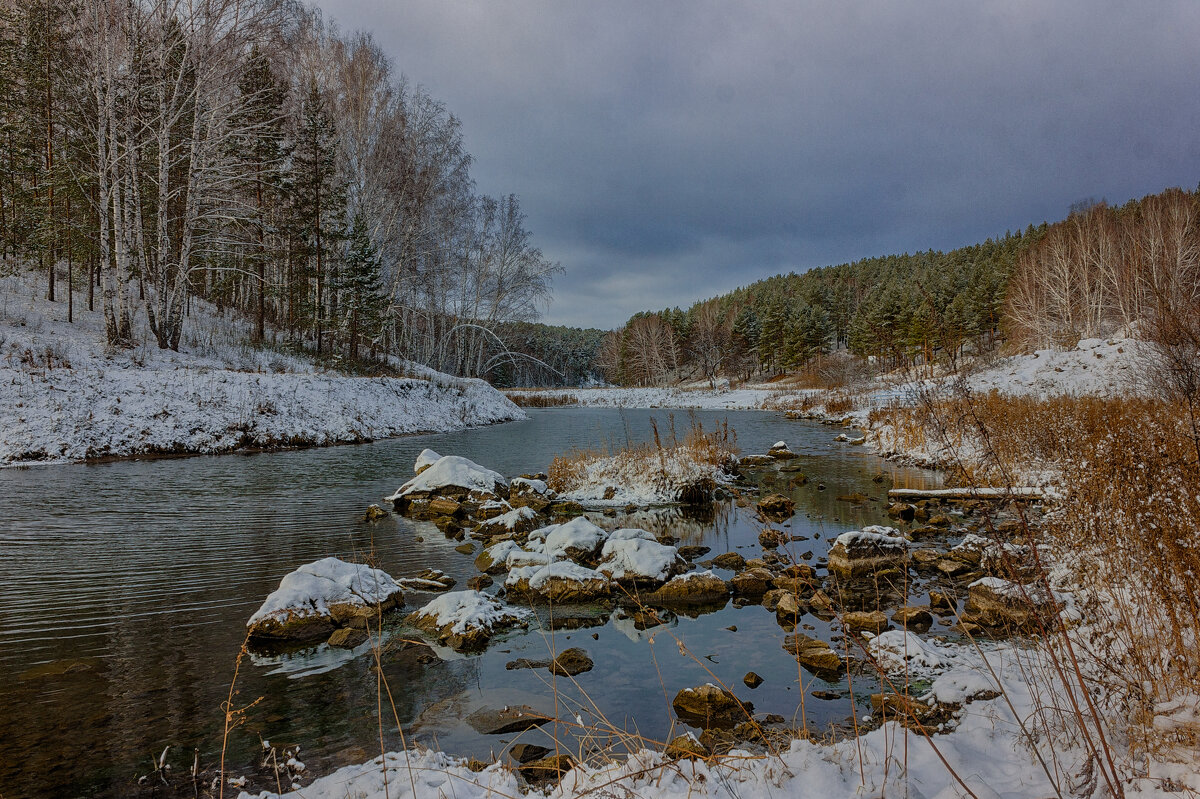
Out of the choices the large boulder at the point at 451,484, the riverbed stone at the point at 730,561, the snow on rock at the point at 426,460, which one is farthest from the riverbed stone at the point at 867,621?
the snow on rock at the point at 426,460

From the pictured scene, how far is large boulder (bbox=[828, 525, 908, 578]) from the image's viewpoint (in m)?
6.90

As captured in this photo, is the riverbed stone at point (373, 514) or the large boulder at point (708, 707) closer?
the large boulder at point (708, 707)

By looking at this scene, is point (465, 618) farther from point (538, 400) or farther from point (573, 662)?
point (538, 400)

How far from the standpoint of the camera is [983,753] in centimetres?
268

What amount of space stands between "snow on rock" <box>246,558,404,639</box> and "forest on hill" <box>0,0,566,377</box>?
13812 millimetres

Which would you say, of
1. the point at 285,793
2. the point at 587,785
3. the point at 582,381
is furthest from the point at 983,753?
the point at 582,381

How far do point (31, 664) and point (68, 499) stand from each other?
6.94 metres

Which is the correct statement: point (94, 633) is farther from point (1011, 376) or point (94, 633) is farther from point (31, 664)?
point (1011, 376)

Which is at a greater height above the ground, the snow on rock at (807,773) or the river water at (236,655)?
the snow on rock at (807,773)

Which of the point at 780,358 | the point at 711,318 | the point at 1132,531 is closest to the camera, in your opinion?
the point at 1132,531

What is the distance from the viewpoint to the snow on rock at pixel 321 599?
530 cm

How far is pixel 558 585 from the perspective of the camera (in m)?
6.57

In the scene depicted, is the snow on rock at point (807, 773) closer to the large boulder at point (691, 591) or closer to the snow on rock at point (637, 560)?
the large boulder at point (691, 591)

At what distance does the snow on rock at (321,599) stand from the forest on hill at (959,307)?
5460 mm
